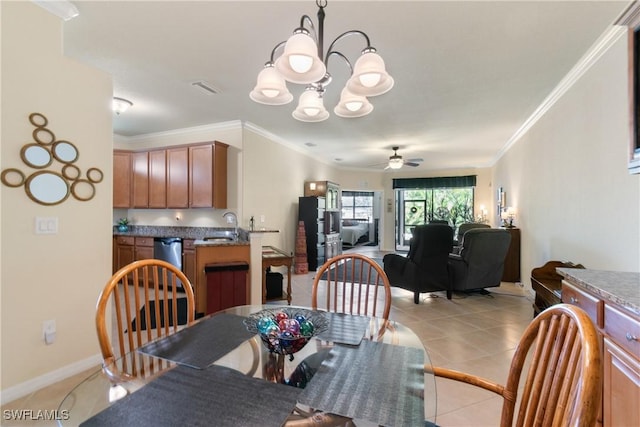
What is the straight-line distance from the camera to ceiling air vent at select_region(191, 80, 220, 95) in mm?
3379

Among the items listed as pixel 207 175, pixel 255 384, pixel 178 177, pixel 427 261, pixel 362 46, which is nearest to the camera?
pixel 255 384

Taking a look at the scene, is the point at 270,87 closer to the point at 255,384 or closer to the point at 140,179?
the point at 255,384

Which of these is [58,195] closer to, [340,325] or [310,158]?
[340,325]

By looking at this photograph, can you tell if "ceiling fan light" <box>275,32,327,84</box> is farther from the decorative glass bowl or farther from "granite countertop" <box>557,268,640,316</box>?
"granite countertop" <box>557,268,640,316</box>

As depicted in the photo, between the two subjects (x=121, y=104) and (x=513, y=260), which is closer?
(x=121, y=104)

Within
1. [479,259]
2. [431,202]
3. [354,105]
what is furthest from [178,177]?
[431,202]

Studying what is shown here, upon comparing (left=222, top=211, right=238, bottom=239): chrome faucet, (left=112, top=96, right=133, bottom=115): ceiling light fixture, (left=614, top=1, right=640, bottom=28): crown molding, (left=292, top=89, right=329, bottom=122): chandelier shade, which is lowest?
(left=222, top=211, right=238, bottom=239): chrome faucet

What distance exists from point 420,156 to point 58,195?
695 cm

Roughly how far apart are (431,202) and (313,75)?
8.72 meters

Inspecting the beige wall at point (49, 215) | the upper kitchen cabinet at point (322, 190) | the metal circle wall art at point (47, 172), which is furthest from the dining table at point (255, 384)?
the upper kitchen cabinet at point (322, 190)

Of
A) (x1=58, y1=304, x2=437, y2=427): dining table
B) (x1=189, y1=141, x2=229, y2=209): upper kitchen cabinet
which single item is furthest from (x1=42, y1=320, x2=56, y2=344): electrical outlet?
(x1=189, y1=141, x2=229, y2=209): upper kitchen cabinet

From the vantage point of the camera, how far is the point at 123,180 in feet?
17.4

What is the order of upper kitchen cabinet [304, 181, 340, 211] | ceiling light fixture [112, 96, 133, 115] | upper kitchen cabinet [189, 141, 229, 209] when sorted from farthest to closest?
upper kitchen cabinet [304, 181, 340, 211]
upper kitchen cabinet [189, 141, 229, 209]
ceiling light fixture [112, 96, 133, 115]

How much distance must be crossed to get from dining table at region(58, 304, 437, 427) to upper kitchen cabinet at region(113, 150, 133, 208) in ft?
16.0
